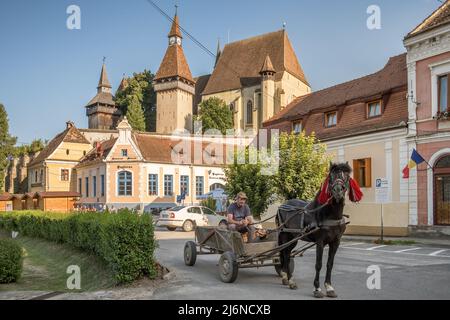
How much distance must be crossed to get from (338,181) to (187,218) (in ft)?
63.3

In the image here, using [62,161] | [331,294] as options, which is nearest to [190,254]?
[331,294]

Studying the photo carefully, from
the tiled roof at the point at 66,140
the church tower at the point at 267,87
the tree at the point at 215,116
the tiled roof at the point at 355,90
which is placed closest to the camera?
the tiled roof at the point at 355,90

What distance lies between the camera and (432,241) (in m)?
17.8

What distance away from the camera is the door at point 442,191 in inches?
744

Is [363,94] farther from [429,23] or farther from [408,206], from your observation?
[408,206]

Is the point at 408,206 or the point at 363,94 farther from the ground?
the point at 363,94

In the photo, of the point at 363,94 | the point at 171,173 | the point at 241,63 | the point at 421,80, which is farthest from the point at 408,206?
the point at 241,63

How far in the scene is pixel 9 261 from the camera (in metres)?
10.5

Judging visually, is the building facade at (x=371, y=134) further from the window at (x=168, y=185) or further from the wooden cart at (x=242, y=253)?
the window at (x=168, y=185)

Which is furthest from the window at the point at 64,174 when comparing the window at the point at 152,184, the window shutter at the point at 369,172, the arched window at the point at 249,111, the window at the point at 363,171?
the window shutter at the point at 369,172

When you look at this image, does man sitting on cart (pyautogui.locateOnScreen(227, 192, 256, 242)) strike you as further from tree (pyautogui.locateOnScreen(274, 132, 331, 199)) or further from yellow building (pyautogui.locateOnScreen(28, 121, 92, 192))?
yellow building (pyautogui.locateOnScreen(28, 121, 92, 192))

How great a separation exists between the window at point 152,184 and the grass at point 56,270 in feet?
87.1
